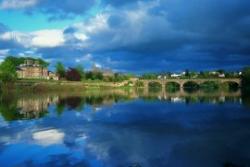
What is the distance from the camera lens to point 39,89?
135375 millimetres

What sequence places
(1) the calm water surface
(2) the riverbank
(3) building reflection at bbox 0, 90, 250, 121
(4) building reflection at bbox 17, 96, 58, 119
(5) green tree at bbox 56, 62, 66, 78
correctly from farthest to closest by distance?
1. (5) green tree at bbox 56, 62, 66, 78
2. (2) the riverbank
3. (3) building reflection at bbox 0, 90, 250, 121
4. (4) building reflection at bbox 17, 96, 58, 119
5. (1) the calm water surface

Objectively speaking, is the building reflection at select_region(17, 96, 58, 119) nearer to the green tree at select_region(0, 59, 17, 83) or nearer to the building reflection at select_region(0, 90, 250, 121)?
the building reflection at select_region(0, 90, 250, 121)

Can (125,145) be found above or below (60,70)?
below

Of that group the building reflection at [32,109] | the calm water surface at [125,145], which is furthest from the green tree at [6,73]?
the calm water surface at [125,145]

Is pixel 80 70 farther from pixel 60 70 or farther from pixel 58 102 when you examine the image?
pixel 58 102

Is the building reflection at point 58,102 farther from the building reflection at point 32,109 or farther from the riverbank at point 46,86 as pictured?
the riverbank at point 46,86

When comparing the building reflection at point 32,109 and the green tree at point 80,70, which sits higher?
the green tree at point 80,70

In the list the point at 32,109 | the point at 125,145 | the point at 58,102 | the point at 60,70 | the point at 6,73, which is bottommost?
the point at 125,145

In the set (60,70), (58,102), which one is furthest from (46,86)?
(58,102)

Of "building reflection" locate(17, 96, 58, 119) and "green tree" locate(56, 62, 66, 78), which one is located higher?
"green tree" locate(56, 62, 66, 78)

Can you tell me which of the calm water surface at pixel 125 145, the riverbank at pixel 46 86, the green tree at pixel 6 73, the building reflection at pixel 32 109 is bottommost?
the calm water surface at pixel 125 145

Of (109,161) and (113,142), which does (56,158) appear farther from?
(113,142)

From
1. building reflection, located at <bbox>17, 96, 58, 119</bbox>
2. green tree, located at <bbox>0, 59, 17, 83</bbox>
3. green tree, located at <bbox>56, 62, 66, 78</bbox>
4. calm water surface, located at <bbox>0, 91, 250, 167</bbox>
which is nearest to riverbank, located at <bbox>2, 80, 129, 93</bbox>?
green tree, located at <bbox>0, 59, 17, 83</bbox>

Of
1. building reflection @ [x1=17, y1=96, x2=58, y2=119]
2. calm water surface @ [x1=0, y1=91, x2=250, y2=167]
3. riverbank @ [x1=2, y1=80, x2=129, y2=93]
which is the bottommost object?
calm water surface @ [x1=0, y1=91, x2=250, y2=167]
